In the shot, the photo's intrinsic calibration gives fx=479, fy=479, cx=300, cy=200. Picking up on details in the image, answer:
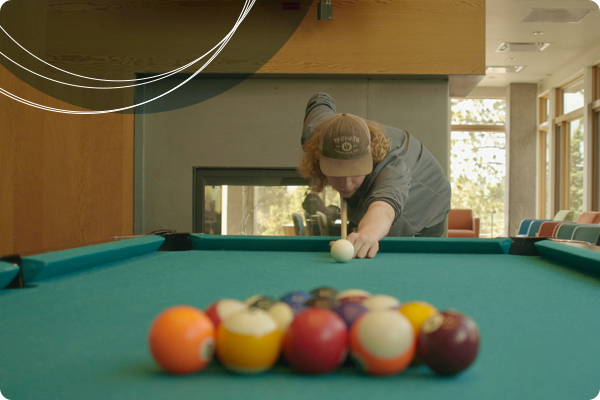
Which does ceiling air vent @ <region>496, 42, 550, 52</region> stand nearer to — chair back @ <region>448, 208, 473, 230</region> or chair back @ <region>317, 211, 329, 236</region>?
chair back @ <region>448, 208, 473, 230</region>

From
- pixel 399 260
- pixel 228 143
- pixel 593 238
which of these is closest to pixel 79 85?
pixel 228 143

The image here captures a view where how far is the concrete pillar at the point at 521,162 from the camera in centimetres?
900

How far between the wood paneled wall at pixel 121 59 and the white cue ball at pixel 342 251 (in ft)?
7.35

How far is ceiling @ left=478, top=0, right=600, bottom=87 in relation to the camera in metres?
5.25

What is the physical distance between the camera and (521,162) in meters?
9.05

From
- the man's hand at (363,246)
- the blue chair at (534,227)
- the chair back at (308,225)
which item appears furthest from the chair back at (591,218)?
the man's hand at (363,246)

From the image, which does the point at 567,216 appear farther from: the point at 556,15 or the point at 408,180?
the point at 408,180

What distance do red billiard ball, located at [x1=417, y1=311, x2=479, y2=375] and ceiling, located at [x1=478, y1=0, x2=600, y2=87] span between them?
5478mm

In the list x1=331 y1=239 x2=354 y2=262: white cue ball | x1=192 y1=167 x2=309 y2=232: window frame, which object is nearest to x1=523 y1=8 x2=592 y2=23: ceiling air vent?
x1=192 y1=167 x2=309 y2=232: window frame

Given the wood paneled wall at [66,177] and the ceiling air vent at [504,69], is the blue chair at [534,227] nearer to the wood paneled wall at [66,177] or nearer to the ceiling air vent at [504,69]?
the ceiling air vent at [504,69]

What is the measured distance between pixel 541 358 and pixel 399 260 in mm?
972

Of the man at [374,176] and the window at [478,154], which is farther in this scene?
the window at [478,154]

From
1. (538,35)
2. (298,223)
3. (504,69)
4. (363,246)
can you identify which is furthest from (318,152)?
(504,69)

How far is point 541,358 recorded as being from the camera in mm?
615
